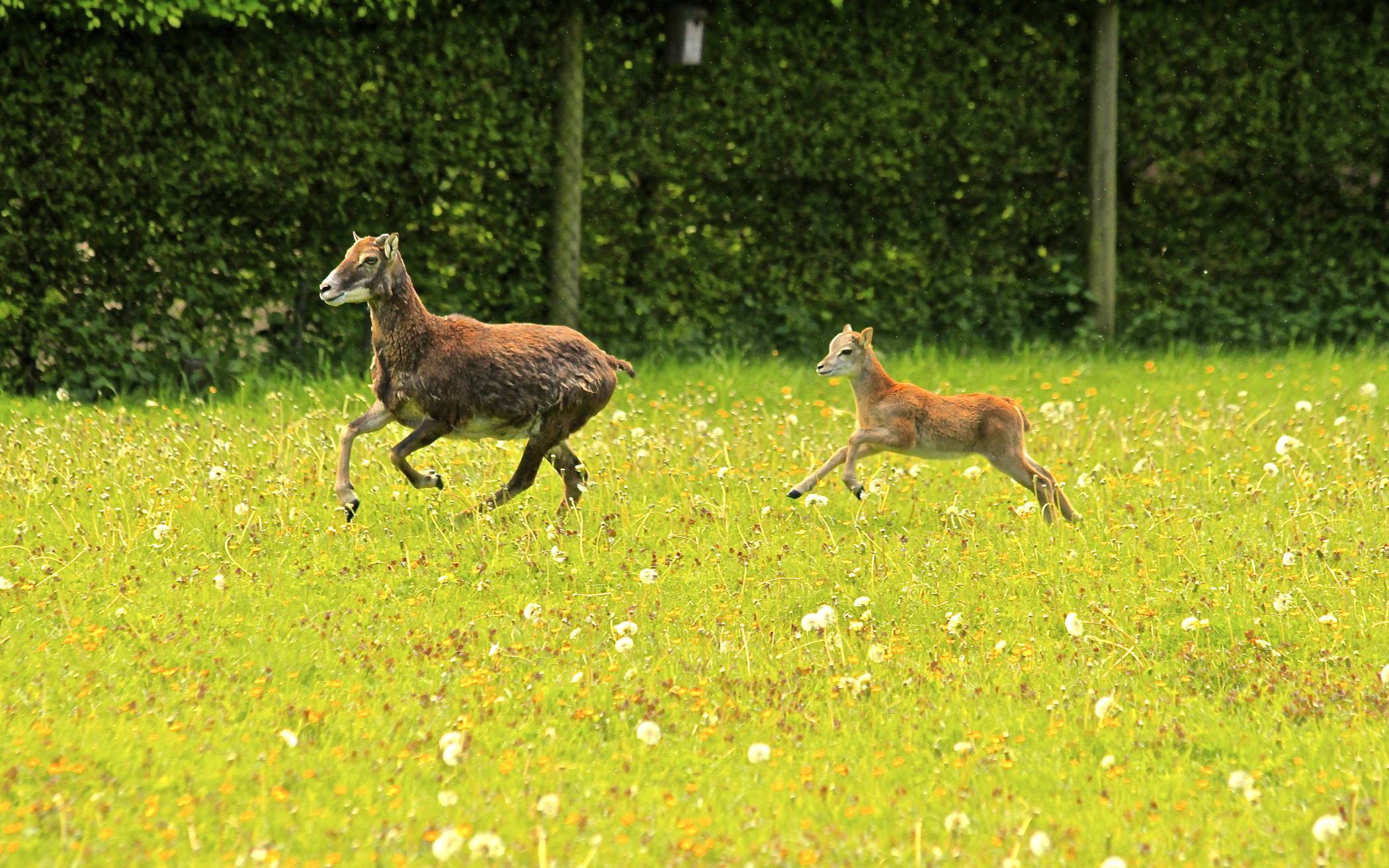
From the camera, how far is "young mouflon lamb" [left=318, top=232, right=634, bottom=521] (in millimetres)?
8398

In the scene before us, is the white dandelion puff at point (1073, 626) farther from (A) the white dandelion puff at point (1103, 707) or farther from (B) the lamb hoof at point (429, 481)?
(B) the lamb hoof at point (429, 481)

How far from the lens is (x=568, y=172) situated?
13734 millimetres

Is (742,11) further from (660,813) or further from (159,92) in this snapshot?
(660,813)

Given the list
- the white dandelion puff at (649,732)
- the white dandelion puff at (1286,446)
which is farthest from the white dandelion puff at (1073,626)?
the white dandelion puff at (1286,446)

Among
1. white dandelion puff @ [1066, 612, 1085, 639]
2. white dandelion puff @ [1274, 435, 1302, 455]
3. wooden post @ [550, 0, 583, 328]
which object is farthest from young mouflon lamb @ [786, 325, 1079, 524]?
wooden post @ [550, 0, 583, 328]

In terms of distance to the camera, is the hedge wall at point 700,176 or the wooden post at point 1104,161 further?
the wooden post at point 1104,161

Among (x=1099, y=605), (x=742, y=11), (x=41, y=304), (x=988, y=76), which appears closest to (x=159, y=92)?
(x=41, y=304)

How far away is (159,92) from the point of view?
41.2ft

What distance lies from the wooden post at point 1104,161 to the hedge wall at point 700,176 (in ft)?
0.65

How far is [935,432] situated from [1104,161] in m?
7.07

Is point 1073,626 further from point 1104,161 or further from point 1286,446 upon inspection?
point 1104,161

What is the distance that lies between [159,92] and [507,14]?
276 cm

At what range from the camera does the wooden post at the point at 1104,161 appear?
49.4 ft

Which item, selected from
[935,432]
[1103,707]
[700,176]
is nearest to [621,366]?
[935,432]
